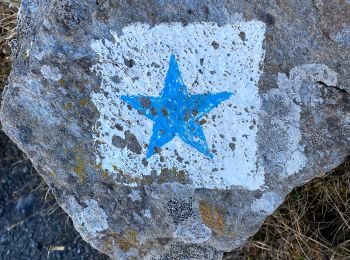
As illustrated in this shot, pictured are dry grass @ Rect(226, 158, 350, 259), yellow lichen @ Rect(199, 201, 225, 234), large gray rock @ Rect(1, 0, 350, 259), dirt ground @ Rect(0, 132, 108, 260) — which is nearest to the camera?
large gray rock @ Rect(1, 0, 350, 259)

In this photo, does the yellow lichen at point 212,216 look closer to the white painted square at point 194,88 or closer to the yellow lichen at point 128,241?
the white painted square at point 194,88

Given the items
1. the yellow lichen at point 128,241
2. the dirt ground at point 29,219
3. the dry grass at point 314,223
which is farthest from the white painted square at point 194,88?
the dirt ground at point 29,219

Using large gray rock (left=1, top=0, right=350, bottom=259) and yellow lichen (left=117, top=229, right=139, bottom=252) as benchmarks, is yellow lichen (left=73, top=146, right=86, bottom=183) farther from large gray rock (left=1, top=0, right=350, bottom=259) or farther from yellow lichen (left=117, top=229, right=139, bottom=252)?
yellow lichen (left=117, top=229, right=139, bottom=252)

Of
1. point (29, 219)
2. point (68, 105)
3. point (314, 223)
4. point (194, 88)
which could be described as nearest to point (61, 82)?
point (68, 105)

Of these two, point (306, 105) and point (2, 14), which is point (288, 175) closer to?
point (306, 105)

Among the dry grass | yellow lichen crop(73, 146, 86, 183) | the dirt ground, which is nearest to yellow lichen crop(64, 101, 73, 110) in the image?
yellow lichen crop(73, 146, 86, 183)

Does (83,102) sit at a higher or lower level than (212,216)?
higher

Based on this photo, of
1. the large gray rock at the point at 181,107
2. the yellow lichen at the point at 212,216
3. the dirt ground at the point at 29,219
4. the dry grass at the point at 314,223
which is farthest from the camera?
the dirt ground at the point at 29,219

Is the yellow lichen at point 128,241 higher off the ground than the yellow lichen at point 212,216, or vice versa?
the yellow lichen at point 212,216

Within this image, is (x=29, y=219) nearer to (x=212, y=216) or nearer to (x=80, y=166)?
(x=80, y=166)
